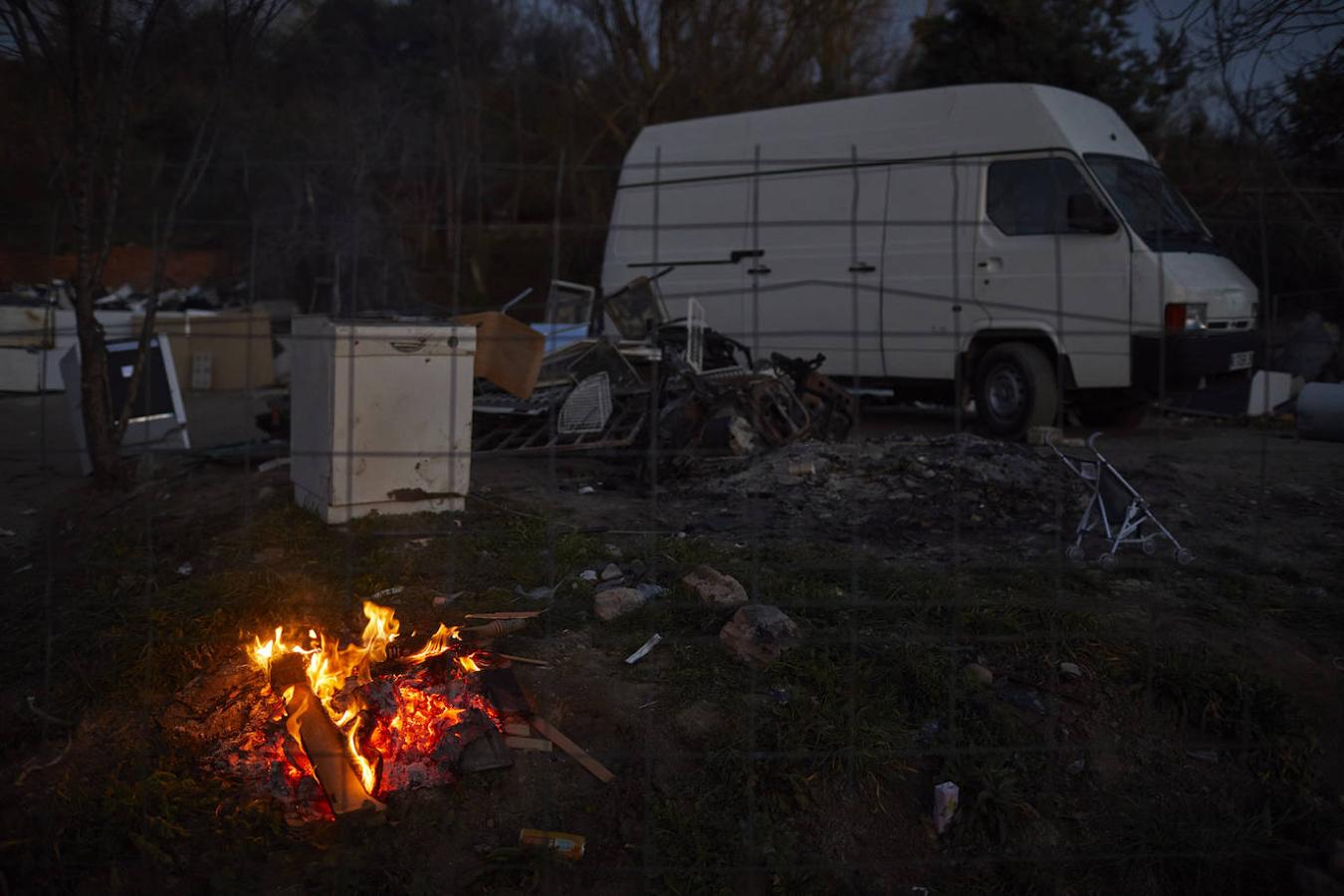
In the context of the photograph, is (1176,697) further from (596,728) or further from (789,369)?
(789,369)

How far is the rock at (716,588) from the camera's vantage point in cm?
358

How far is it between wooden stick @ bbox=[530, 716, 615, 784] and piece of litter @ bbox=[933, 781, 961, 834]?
2.86ft

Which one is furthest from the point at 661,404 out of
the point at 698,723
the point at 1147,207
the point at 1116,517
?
the point at 698,723

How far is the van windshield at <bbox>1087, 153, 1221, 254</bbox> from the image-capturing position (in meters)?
7.39

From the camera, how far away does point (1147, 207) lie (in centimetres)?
750

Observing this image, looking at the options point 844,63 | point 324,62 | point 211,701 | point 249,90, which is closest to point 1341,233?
point 211,701

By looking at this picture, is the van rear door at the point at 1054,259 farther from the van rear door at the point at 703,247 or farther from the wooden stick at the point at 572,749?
the wooden stick at the point at 572,749

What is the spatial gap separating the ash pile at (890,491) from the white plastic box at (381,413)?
123 cm

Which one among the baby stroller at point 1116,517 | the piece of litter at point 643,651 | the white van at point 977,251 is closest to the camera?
the piece of litter at point 643,651

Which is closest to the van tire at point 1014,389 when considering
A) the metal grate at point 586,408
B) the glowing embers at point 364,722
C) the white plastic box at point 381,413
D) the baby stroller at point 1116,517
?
the baby stroller at point 1116,517

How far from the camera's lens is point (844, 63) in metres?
19.1

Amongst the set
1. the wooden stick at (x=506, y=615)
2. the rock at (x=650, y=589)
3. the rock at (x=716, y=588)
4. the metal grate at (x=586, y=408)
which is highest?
the metal grate at (x=586, y=408)

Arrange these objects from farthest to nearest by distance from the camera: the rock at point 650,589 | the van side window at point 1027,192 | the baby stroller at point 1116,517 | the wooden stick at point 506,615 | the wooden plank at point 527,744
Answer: the van side window at point 1027,192
the baby stroller at point 1116,517
the rock at point 650,589
the wooden stick at point 506,615
the wooden plank at point 527,744

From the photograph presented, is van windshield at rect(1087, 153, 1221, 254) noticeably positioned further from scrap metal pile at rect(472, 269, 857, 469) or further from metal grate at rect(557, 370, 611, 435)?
metal grate at rect(557, 370, 611, 435)
